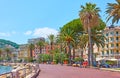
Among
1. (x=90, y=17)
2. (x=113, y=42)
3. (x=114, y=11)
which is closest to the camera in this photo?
(x=114, y=11)

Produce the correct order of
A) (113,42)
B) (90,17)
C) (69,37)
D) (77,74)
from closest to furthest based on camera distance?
1. (77,74)
2. (90,17)
3. (69,37)
4. (113,42)

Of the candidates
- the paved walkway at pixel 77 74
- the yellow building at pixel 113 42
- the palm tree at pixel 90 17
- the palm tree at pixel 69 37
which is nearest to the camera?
the paved walkway at pixel 77 74

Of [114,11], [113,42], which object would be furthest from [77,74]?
[113,42]

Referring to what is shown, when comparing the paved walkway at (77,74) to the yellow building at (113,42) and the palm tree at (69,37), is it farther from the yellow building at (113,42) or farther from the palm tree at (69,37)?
the yellow building at (113,42)

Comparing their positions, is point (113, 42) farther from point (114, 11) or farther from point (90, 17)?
point (114, 11)

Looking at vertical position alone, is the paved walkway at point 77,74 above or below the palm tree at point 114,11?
below

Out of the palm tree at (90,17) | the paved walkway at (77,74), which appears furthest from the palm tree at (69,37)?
the paved walkway at (77,74)

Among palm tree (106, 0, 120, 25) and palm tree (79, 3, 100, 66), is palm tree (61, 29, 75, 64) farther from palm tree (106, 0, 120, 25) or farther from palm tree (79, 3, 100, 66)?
palm tree (106, 0, 120, 25)

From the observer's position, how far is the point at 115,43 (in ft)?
384

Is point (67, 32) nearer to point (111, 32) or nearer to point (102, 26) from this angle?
point (102, 26)

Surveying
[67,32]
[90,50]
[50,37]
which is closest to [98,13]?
[90,50]

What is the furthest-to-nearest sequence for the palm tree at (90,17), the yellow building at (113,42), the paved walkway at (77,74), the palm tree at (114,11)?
the yellow building at (113,42) → the palm tree at (90,17) → the palm tree at (114,11) → the paved walkway at (77,74)

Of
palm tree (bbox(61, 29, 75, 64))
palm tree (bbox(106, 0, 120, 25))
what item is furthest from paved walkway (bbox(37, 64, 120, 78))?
palm tree (bbox(61, 29, 75, 64))

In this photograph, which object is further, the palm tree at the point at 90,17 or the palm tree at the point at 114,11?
the palm tree at the point at 90,17
